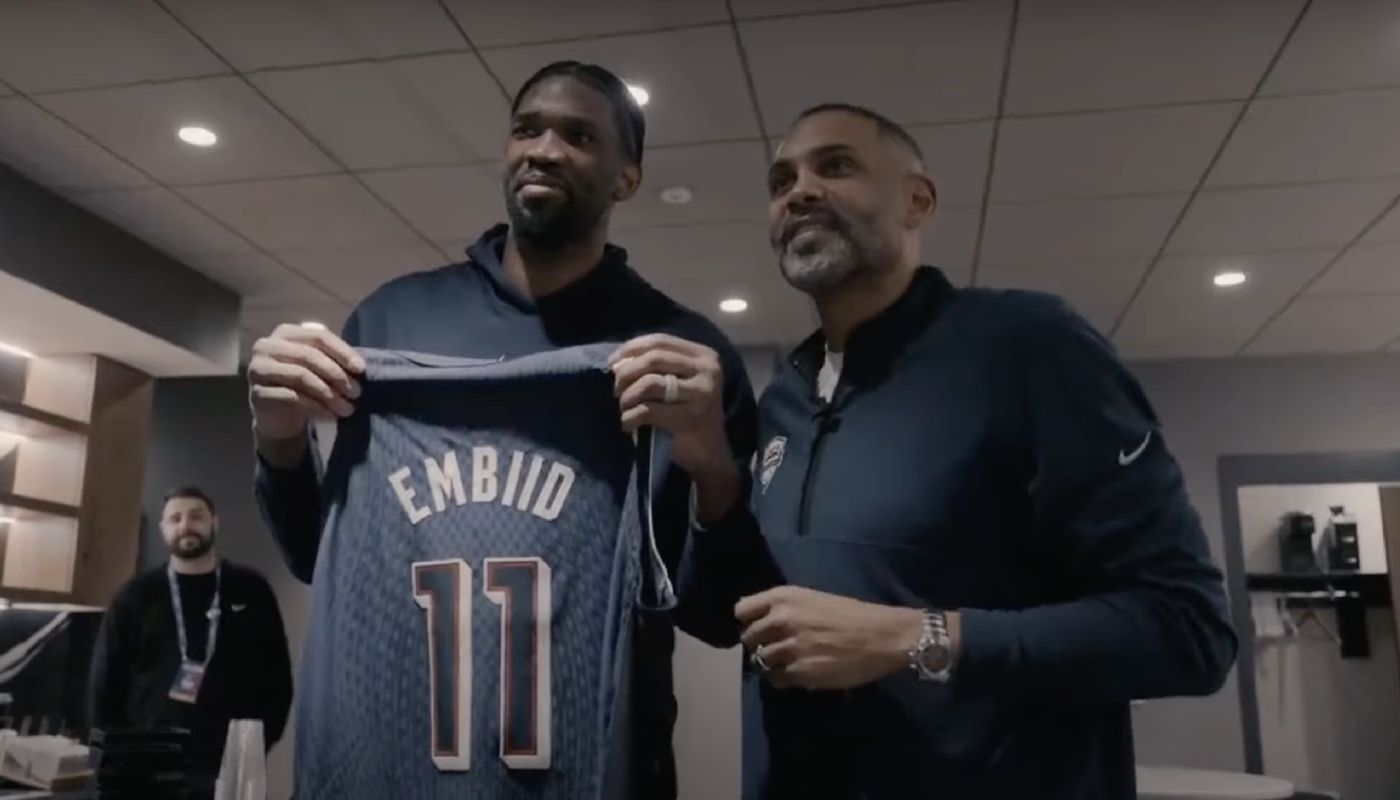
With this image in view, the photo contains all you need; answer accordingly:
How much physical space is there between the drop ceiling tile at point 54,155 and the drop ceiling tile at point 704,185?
5.74 ft

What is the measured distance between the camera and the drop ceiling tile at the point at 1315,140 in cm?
339

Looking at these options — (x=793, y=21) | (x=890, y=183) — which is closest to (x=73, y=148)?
(x=793, y=21)

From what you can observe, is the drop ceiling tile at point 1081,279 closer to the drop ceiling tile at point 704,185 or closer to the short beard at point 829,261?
the drop ceiling tile at point 704,185

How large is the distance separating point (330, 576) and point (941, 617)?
0.69 m

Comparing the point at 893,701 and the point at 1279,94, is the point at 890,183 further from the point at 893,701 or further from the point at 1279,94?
Answer: the point at 1279,94

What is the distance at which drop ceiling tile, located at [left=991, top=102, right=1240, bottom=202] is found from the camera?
3486 millimetres

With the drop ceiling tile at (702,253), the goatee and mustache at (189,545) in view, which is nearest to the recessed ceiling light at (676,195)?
the drop ceiling tile at (702,253)

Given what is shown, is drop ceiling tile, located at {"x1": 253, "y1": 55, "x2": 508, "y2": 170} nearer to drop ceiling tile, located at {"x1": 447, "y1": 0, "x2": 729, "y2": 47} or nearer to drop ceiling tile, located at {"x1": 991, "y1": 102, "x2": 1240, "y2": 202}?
drop ceiling tile, located at {"x1": 447, "y1": 0, "x2": 729, "y2": 47}

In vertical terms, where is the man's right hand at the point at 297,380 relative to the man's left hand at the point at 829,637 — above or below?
above

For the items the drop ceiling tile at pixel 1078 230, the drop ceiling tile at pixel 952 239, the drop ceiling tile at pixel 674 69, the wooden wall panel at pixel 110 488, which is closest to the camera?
the drop ceiling tile at pixel 674 69

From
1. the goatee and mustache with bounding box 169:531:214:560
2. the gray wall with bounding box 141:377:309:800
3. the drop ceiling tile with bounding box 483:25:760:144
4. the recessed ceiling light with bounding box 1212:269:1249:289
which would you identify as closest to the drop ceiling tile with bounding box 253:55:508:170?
the drop ceiling tile with bounding box 483:25:760:144

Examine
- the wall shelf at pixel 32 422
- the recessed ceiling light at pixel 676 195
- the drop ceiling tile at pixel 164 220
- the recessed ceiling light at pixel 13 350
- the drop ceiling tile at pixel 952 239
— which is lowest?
the wall shelf at pixel 32 422

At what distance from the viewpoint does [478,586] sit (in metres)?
1.27

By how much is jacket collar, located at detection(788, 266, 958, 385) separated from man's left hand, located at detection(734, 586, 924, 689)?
14.1 inches
